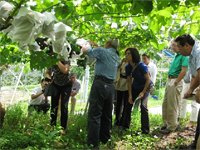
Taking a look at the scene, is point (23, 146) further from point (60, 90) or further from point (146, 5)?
point (146, 5)

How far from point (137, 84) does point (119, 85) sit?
0.45m

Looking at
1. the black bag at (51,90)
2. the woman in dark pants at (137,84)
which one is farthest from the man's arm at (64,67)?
the woman in dark pants at (137,84)

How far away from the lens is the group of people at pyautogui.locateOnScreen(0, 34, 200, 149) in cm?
281

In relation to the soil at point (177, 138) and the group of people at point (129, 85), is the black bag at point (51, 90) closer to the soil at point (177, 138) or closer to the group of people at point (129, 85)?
the group of people at point (129, 85)

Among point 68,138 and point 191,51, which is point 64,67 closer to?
point 68,138

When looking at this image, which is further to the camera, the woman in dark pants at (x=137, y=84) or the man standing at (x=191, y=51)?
the woman in dark pants at (x=137, y=84)

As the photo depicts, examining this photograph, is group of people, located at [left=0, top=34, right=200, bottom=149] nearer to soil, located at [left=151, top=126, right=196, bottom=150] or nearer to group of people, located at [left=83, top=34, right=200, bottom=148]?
group of people, located at [left=83, top=34, right=200, bottom=148]

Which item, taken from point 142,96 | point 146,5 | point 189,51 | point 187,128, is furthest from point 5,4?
point 187,128

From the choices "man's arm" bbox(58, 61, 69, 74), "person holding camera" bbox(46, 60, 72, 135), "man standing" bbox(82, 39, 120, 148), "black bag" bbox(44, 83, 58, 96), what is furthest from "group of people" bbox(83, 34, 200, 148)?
"black bag" bbox(44, 83, 58, 96)

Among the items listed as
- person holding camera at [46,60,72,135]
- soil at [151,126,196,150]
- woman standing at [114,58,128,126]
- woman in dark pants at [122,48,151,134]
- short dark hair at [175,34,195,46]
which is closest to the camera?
short dark hair at [175,34,195,46]

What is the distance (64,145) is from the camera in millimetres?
2916

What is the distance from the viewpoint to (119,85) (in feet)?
13.3

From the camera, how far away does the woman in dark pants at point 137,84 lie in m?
3.53

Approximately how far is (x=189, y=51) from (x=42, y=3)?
202 centimetres
